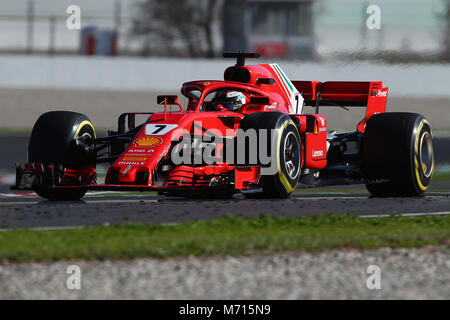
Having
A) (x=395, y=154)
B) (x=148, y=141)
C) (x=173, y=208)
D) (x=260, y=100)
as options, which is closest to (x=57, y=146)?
(x=148, y=141)

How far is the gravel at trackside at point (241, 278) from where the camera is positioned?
5.87 metres

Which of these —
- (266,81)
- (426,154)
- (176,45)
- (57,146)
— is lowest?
(426,154)

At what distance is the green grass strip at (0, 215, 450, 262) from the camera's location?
670cm

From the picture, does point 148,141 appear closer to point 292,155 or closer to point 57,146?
point 57,146

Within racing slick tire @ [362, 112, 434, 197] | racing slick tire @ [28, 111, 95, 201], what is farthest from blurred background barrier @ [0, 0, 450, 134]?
racing slick tire @ [28, 111, 95, 201]

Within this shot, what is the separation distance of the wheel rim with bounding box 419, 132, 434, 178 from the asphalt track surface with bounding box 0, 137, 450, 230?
320 millimetres

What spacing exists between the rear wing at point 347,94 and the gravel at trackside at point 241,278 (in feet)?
17.6

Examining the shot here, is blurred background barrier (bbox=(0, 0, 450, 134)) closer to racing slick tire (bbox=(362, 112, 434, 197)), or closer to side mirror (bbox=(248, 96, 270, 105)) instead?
racing slick tire (bbox=(362, 112, 434, 197))

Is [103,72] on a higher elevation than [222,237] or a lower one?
higher

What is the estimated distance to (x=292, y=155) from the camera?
999 cm

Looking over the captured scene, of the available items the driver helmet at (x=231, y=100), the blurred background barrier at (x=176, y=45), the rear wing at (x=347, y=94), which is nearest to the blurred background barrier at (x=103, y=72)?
the blurred background barrier at (x=176, y=45)

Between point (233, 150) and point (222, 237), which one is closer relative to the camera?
point (222, 237)

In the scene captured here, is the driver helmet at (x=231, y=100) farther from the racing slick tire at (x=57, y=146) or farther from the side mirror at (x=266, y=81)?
the racing slick tire at (x=57, y=146)

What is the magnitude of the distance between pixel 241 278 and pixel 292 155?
3922 millimetres
